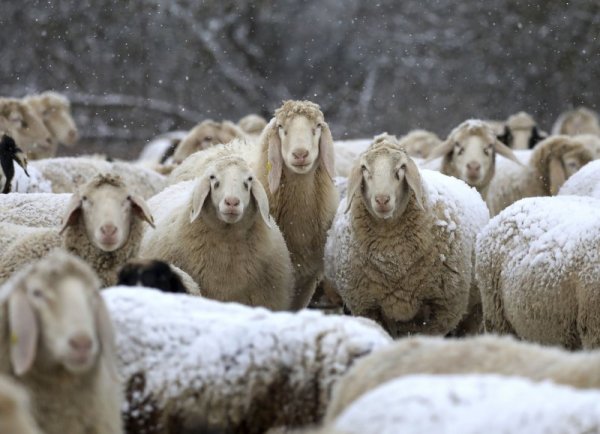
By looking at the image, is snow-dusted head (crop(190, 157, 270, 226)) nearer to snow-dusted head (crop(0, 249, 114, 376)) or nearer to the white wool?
snow-dusted head (crop(0, 249, 114, 376))

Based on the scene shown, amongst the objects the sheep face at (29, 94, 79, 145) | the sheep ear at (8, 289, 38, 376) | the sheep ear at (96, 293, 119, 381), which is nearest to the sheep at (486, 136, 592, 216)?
the sheep face at (29, 94, 79, 145)

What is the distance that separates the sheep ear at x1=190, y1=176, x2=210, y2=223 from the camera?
6.80 metres

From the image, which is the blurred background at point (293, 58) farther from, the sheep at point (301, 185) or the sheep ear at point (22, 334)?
the sheep ear at point (22, 334)

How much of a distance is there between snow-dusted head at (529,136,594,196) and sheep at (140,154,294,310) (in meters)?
4.41

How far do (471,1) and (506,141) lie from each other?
42.5 ft

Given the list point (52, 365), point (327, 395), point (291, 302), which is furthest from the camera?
point (291, 302)

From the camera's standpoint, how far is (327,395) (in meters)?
4.43

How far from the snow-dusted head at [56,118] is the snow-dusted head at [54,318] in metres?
10.7

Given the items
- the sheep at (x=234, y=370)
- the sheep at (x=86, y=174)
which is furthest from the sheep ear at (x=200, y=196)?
the sheep at (x=86, y=174)

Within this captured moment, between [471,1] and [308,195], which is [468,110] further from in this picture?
[308,195]

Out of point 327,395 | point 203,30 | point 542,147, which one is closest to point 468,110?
point 203,30

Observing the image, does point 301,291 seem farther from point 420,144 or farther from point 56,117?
point 56,117

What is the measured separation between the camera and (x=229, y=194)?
262 inches

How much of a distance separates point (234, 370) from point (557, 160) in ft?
23.0
